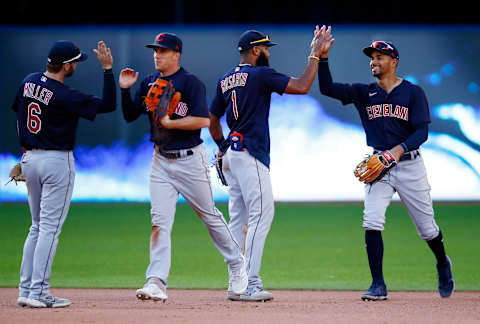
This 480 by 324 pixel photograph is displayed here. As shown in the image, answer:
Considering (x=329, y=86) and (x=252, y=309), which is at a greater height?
(x=329, y=86)

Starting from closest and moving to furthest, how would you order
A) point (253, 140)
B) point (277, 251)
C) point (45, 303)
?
point (45, 303)
point (253, 140)
point (277, 251)

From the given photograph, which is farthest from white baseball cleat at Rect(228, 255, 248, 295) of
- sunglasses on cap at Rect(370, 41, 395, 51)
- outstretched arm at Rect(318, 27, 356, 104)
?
sunglasses on cap at Rect(370, 41, 395, 51)

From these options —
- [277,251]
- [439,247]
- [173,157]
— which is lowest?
[277,251]

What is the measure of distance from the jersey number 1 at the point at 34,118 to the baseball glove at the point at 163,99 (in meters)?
0.85

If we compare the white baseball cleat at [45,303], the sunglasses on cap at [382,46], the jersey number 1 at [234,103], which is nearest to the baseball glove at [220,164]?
the jersey number 1 at [234,103]

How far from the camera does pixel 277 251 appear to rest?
1045 centimetres

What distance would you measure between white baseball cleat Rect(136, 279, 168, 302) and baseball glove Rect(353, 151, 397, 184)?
6.53 feet

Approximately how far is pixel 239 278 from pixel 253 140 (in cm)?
115

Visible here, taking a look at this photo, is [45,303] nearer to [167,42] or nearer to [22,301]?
Answer: [22,301]

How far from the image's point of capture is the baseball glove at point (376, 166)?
6508 mm

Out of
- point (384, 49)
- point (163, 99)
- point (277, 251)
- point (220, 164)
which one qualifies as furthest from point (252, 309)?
point (277, 251)

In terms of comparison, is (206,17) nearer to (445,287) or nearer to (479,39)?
(479,39)

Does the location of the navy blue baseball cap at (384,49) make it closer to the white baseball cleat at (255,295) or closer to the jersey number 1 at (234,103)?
the jersey number 1 at (234,103)

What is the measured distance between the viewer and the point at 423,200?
6789mm
